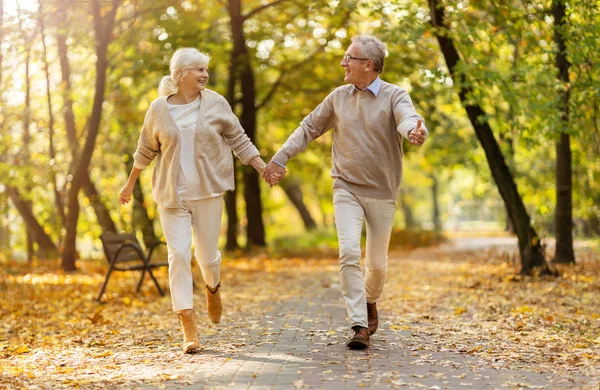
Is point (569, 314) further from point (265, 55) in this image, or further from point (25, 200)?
point (25, 200)

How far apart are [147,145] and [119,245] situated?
531 centimetres

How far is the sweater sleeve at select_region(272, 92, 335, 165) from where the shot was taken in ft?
22.3

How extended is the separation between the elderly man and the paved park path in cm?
40

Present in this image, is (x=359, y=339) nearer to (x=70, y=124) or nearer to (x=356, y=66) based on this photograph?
(x=356, y=66)

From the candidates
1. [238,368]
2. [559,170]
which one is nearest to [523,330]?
[238,368]

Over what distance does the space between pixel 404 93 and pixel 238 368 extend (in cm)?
245

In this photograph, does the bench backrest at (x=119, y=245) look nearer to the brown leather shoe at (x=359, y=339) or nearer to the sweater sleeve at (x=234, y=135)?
the sweater sleeve at (x=234, y=135)

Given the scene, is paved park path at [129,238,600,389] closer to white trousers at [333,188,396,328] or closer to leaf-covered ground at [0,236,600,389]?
leaf-covered ground at [0,236,600,389]

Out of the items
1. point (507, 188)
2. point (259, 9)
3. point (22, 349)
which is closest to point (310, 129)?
point (22, 349)

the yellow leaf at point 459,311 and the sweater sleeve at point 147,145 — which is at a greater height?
the sweater sleeve at point 147,145

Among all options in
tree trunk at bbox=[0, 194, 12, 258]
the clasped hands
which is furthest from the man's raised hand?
tree trunk at bbox=[0, 194, 12, 258]

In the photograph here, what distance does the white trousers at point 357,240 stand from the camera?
6.46 meters

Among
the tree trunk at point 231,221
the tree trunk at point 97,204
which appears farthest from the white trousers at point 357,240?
the tree trunk at point 231,221

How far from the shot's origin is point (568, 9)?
10.5 m
